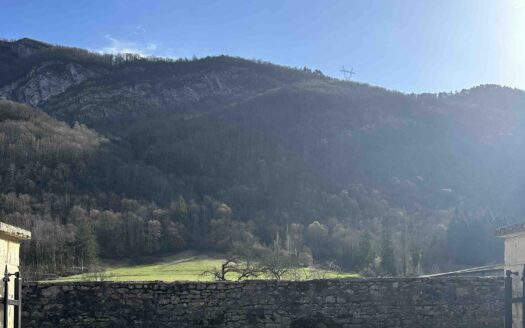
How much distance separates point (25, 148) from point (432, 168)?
77676 mm

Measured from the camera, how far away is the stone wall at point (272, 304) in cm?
1189

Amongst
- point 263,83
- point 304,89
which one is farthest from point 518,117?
point 263,83

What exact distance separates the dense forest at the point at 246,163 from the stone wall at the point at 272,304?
120 feet

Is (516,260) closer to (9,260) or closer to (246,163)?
(9,260)

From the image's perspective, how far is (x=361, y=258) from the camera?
62.1m

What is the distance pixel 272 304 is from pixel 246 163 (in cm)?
10850

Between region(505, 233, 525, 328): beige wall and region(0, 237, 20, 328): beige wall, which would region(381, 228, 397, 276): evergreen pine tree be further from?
region(0, 237, 20, 328): beige wall

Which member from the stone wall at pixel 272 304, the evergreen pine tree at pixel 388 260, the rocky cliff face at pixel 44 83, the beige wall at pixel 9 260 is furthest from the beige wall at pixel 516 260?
the rocky cliff face at pixel 44 83

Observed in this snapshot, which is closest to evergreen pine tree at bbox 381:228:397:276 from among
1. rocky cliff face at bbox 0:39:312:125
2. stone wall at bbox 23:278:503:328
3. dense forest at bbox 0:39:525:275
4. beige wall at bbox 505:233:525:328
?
dense forest at bbox 0:39:525:275

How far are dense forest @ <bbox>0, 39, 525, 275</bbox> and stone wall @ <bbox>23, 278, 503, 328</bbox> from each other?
3650cm

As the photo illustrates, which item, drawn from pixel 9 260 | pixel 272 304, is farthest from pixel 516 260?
pixel 9 260

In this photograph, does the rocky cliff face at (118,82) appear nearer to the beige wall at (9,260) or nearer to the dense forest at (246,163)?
the dense forest at (246,163)

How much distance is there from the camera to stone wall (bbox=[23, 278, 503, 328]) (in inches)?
468

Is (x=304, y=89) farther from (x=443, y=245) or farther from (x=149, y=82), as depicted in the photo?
(x=443, y=245)
